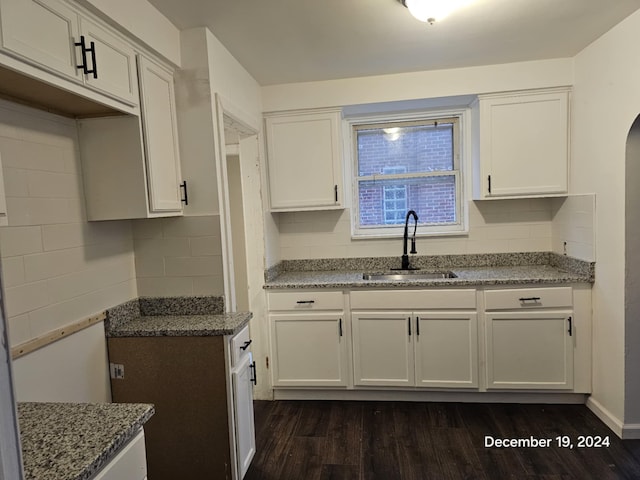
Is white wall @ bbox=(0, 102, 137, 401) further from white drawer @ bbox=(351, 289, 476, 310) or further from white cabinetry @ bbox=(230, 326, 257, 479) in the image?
white drawer @ bbox=(351, 289, 476, 310)

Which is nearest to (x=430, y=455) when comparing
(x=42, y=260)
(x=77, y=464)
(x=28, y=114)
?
(x=77, y=464)

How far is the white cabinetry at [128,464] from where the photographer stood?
99cm

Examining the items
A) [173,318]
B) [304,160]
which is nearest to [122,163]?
[173,318]

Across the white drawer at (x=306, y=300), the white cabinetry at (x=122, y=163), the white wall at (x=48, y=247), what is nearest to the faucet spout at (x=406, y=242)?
the white drawer at (x=306, y=300)

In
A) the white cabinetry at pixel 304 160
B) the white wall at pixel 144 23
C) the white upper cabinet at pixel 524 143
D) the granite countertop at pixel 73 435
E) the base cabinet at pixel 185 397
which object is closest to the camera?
the granite countertop at pixel 73 435

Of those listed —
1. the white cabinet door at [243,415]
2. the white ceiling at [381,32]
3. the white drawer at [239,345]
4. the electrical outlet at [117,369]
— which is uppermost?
the white ceiling at [381,32]

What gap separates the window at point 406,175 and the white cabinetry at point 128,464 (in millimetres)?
2439

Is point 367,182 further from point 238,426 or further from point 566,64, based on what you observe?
point 238,426

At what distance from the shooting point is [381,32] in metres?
2.13

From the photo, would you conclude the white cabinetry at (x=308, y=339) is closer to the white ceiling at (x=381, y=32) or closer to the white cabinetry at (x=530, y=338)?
the white cabinetry at (x=530, y=338)

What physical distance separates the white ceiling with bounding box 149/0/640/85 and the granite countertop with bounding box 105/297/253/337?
1.43 meters

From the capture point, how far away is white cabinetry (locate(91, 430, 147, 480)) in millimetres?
990

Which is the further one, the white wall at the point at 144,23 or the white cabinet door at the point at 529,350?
the white cabinet door at the point at 529,350

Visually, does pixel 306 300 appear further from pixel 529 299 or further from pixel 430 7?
pixel 430 7
